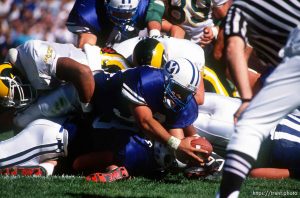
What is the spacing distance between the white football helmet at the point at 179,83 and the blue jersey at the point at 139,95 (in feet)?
0.16

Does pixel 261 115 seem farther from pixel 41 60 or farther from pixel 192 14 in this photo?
pixel 192 14

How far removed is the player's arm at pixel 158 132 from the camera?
4.39m

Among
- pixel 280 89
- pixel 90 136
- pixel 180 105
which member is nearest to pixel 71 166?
pixel 90 136

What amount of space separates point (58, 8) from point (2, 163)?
12.7 feet

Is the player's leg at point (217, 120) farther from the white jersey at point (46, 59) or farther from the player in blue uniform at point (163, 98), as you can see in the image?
the white jersey at point (46, 59)

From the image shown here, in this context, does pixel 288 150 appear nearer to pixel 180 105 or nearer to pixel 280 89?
pixel 180 105

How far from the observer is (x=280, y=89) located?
10.1 ft

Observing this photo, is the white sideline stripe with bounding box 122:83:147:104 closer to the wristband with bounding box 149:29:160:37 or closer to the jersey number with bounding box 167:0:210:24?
the wristband with bounding box 149:29:160:37

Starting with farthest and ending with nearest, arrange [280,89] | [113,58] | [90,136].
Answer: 1. [113,58]
2. [90,136]
3. [280,89]

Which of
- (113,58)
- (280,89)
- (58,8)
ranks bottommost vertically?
(58,8)

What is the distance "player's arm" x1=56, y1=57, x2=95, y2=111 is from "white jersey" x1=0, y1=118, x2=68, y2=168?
0.31 metres

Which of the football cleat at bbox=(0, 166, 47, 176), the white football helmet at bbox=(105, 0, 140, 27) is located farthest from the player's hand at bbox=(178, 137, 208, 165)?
the white football helmet at bbox=(105, 0, 140, 27)

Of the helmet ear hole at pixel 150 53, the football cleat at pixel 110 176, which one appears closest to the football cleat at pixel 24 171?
the football cleat at pixel 110 176

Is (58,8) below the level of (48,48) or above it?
below
